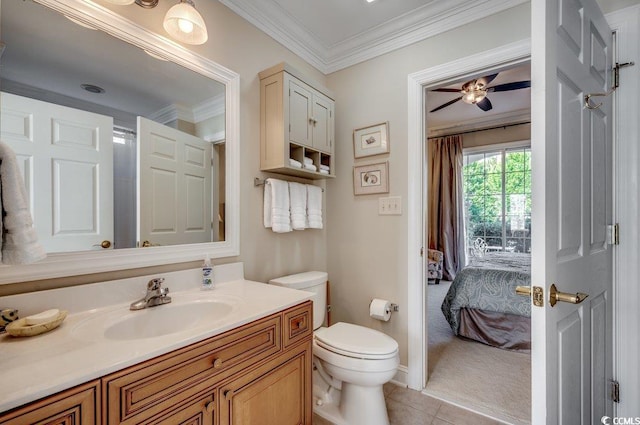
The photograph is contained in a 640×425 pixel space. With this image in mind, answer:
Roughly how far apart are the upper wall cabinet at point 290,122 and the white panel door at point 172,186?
383 mm

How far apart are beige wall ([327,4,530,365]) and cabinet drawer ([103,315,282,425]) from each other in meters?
1.18

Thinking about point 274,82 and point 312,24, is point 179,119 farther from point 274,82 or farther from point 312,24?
point 312,24

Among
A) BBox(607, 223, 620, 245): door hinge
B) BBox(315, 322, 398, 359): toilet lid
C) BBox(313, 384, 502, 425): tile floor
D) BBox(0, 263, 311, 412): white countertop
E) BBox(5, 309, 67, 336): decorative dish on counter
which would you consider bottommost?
BBox(313, 384, 502, 425): tile floor

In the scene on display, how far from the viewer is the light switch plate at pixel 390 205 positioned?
2027mm

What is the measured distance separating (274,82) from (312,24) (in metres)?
0.60

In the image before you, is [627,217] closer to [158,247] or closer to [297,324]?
[297,324]

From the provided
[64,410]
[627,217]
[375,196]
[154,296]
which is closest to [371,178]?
[375,196]

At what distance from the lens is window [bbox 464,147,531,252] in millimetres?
4633

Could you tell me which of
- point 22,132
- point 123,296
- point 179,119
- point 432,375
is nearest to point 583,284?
point 432,375

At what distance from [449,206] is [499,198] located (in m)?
0.78

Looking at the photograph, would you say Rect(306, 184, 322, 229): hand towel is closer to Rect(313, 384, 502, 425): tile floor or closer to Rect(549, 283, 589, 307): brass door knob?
Rect(313, 384, 502, 425): tile floor

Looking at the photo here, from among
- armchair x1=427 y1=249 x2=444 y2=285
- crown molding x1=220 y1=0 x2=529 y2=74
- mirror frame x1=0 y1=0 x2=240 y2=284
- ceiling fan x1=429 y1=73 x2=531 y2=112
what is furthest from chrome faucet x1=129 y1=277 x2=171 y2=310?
armchair x1=427 y1=249 x2=444 y2=285

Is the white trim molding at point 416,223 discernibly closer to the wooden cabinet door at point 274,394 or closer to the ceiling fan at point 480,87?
the wooden cabinet door at point 274,394

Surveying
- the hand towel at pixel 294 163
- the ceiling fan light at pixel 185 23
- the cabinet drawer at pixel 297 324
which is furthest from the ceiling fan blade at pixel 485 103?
the cabinet drawer at pixel 297 324
